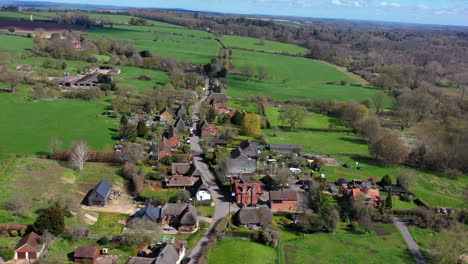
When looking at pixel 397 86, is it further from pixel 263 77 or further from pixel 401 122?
pixel 263 77

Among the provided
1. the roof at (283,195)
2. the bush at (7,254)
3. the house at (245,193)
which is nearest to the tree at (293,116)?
the house at (245,193)

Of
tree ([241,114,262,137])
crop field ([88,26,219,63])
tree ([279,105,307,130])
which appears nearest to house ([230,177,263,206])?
tree ([241,114,262,137])

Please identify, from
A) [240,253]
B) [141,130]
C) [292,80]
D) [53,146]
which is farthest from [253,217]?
[292,80]

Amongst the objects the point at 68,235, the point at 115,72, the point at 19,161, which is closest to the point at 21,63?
Answer: the point at 115,72

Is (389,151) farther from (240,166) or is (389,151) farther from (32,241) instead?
(32,241)

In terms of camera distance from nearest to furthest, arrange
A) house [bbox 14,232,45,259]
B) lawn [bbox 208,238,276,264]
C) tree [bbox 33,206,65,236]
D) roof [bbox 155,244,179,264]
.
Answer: roof [bbox 155,244,179,264] < house [bbox 14,232,45,259] < tree [bbox 33,206,65,236] < lawn [bbox 208,238,276,264]

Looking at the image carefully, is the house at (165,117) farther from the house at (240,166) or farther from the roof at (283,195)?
the roof at (283,195)

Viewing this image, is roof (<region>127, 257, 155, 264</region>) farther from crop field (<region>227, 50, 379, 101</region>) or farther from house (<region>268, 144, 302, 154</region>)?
crop field (<region>227, 50, 379, 101</region>)
